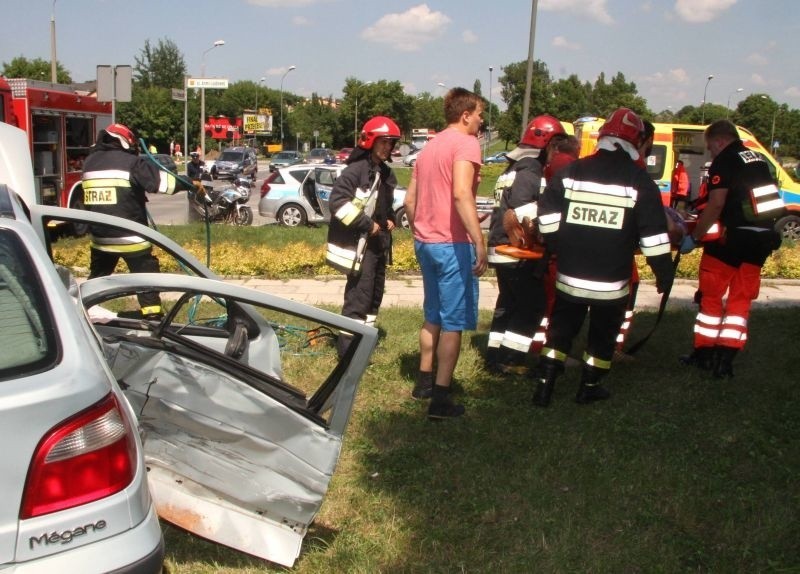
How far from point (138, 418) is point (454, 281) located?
6.93 feet

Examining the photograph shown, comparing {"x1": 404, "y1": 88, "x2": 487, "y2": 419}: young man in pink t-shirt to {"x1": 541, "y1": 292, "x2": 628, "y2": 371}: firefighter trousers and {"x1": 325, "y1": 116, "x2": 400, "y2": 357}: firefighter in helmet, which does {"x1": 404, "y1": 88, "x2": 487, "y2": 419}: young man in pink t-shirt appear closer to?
{"x1": 541, "y1": 292, "x2": 628, "y2": 371}: firefighter trousers

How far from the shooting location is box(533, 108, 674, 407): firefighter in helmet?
176 inches

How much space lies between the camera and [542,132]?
5312 mm

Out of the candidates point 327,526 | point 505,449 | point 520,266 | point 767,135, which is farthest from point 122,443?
point 767,135

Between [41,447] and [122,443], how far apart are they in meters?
0.23

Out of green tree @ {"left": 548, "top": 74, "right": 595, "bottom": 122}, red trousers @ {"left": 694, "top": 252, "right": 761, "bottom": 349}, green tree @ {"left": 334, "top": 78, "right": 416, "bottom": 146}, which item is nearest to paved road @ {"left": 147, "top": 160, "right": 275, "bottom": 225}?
red trousers @ {"left": 694, "top": 252, "right": 761, "bottom": 349}

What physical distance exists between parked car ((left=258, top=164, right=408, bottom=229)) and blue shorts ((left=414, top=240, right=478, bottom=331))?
1184 centimetres

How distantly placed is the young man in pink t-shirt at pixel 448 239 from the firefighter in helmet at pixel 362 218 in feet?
2.52

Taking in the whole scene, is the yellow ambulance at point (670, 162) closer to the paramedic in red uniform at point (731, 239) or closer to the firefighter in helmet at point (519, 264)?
the paramedic in red uniform at point (731, 239)

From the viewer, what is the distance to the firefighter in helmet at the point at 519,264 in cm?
516

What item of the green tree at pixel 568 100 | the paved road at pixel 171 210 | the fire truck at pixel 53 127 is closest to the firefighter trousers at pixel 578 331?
the fire truck at pixel 53 127

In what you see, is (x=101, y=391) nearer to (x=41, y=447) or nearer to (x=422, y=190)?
(x=41, y=447)

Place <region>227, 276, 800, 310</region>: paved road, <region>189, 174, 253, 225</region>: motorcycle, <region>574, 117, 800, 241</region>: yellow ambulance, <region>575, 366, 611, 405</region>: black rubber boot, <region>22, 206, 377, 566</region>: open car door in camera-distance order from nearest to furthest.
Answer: <region>22, 206, 377, 566</region>: open car door < <region>575, 366, 611, 405</region>: black rubber boot < <region>227, 276, 800, 310</region>: paved road < <region>574, 117, 800, 241</region>: yellow ambulance < <region>189, 174, 253, 225</region>: motorcycle

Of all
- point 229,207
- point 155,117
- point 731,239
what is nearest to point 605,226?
point 731,239
